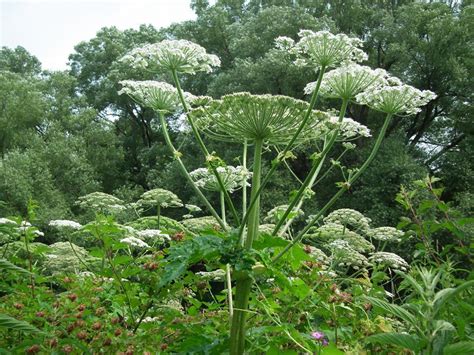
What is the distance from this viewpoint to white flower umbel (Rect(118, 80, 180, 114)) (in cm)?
348

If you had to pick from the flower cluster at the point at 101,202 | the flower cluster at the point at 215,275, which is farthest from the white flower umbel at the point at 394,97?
the flower cluster at the point at 101,202

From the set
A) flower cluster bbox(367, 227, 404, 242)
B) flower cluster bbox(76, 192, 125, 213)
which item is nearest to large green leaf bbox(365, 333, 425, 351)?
flower cluster bbox(367, 227, 404, 242)

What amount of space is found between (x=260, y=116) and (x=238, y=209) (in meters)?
14.4

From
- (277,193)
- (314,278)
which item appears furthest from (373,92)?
(277,193)

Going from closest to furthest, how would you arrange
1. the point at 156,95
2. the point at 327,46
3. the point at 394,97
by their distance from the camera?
Result: 1. the point at 327,46
2. the point at 394,97
3. the point at 156,95

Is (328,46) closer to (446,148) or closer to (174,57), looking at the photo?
(174,57)

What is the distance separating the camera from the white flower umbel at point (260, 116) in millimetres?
2814

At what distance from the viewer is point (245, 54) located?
20.1 metres

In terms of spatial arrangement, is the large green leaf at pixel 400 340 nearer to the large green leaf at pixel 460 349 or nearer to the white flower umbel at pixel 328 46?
the large green leaf at pixel 460 349

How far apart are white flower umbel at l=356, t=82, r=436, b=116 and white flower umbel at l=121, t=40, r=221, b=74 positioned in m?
0.95

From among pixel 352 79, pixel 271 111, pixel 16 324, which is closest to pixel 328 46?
pixel 352 79

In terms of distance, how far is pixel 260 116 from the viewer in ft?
9.49

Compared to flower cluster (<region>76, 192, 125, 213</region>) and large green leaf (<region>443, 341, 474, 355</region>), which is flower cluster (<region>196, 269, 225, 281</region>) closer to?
flower cluster (<region>76, 192, 125, 213</region>)

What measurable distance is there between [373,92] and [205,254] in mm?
1465
